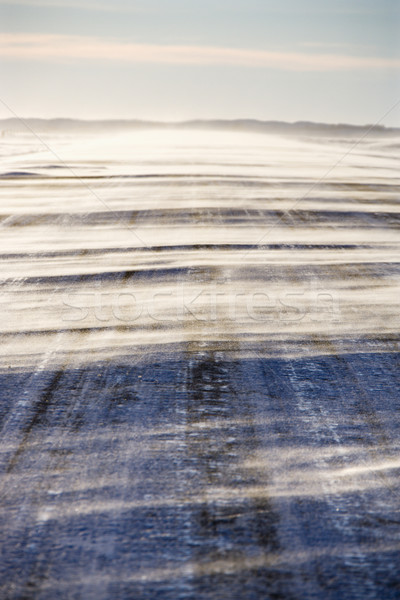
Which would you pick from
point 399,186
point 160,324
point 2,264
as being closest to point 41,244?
point 2,264

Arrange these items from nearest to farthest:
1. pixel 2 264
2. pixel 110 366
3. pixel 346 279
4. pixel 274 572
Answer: pixel 274 572, pixel 110 366, pixel 346 279, pixel 2 264

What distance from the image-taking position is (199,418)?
5.45 meters

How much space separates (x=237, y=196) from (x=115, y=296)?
1004 centimetres

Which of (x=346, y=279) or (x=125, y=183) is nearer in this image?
(x=346, y=279)

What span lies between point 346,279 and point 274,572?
22.2ft

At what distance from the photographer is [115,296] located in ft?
29.1

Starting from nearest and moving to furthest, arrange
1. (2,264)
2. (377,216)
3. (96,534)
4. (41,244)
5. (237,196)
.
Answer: (96,534), (2,264), (41,244), (377,216), (237,196)

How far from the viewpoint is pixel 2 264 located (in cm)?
1064

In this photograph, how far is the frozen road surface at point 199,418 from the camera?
146 inches

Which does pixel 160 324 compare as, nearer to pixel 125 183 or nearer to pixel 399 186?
pixel 125 183

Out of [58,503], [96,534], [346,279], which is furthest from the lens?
[346,279]

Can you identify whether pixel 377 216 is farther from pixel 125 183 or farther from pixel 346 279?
pixel 125 183

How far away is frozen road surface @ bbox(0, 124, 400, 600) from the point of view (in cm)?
371

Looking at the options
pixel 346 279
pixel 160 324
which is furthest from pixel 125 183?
pixel 160 324
